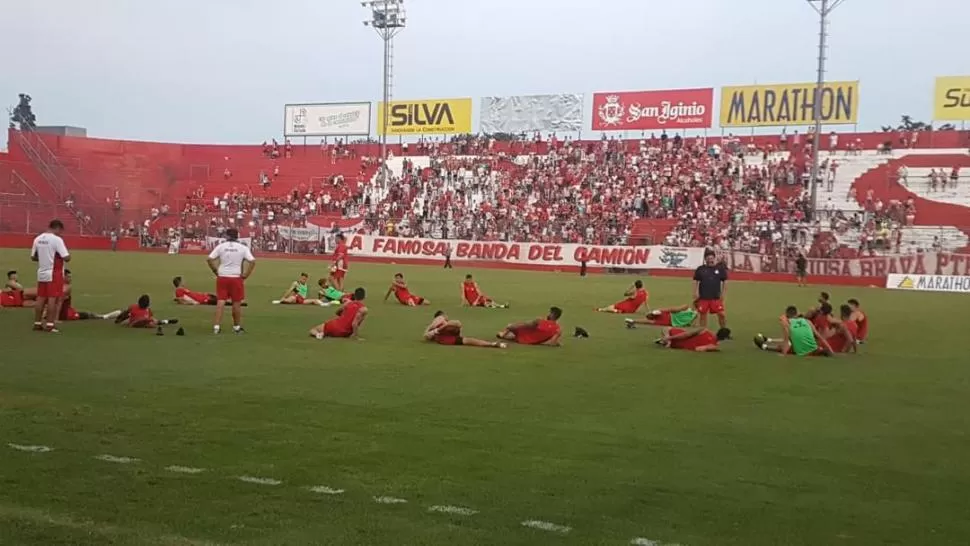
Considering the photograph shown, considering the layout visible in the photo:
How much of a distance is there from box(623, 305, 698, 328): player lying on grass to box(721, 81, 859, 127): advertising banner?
140 feet

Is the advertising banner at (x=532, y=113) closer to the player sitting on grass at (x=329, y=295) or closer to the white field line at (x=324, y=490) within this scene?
the player sitting on grass at (x=329, y=295)

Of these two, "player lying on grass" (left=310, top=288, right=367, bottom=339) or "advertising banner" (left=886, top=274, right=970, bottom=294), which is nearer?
"player lying on grass" (left=310, top=288, right=367, bottom=339)

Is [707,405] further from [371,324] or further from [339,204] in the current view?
[339,204]

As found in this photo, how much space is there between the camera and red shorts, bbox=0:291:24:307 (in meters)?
18.5

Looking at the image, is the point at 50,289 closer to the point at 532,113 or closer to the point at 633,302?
the point at 633,302

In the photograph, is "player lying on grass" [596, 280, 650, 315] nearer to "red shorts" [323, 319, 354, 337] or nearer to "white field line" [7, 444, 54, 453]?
"red shorts" [323, 319, 354, 337]

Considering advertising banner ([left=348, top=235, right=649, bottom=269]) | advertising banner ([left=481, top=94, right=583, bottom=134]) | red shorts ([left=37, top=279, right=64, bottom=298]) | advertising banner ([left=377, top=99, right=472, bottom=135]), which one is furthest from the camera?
advertising banner ([left=377, top=99, right=472, bottom=135])

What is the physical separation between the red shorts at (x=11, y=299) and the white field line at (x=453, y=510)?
15.8 metres

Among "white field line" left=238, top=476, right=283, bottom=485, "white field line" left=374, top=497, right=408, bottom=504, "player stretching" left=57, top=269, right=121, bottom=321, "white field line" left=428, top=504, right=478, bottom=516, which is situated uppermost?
"player stretching" left=57, top=269, right=121, bottom=321

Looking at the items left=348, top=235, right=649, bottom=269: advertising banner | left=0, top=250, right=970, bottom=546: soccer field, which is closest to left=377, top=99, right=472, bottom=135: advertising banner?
left=348, top=235, right=649, bottom=269: advertising banner

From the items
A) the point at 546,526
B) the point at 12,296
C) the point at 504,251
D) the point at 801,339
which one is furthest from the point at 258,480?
the point at 504,251

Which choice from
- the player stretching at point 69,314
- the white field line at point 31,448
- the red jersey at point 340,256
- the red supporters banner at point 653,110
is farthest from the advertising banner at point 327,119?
the white field line at point 31,448

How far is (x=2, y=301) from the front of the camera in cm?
1852

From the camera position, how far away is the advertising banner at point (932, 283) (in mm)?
38000
